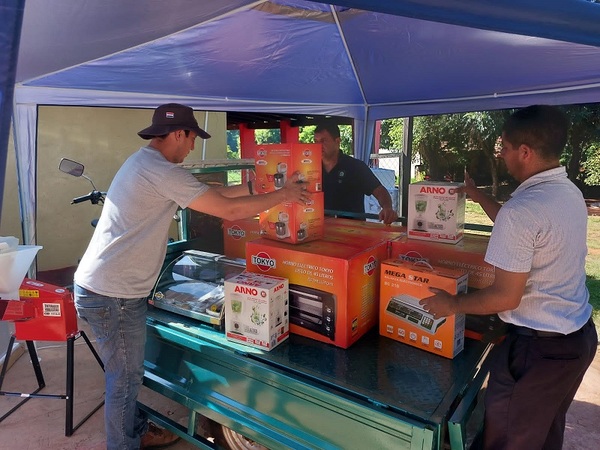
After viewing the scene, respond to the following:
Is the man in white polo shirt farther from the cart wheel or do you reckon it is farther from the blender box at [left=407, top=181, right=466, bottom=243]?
the cart wheel

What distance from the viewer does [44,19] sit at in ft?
7.14

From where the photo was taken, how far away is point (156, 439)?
273 cm

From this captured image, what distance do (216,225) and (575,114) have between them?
12341 millimetres

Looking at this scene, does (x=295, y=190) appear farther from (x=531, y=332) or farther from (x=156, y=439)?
(x=156, y=439)

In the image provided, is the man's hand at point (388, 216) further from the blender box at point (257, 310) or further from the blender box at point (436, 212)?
the blender box at point (257, 310)

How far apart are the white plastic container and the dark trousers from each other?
7.55ft

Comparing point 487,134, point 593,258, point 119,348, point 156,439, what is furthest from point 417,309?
point 487,134

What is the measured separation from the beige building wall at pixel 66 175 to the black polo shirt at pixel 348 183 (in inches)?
130

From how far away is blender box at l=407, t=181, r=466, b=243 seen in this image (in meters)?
2.26

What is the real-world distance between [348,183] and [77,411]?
9.57 feet

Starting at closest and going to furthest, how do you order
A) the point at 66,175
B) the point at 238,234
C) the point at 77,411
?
the point at 238,234 < the point at 77,411 < the point at 66,175

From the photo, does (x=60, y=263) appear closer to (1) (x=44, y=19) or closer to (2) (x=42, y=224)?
(2) (x=42, y=224)

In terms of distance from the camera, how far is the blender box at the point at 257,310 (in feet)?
6.36

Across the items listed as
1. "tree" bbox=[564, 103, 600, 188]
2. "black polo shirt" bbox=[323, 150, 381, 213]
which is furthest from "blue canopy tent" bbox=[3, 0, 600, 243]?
"tree" bbox=[564, 103, 600, 188]
